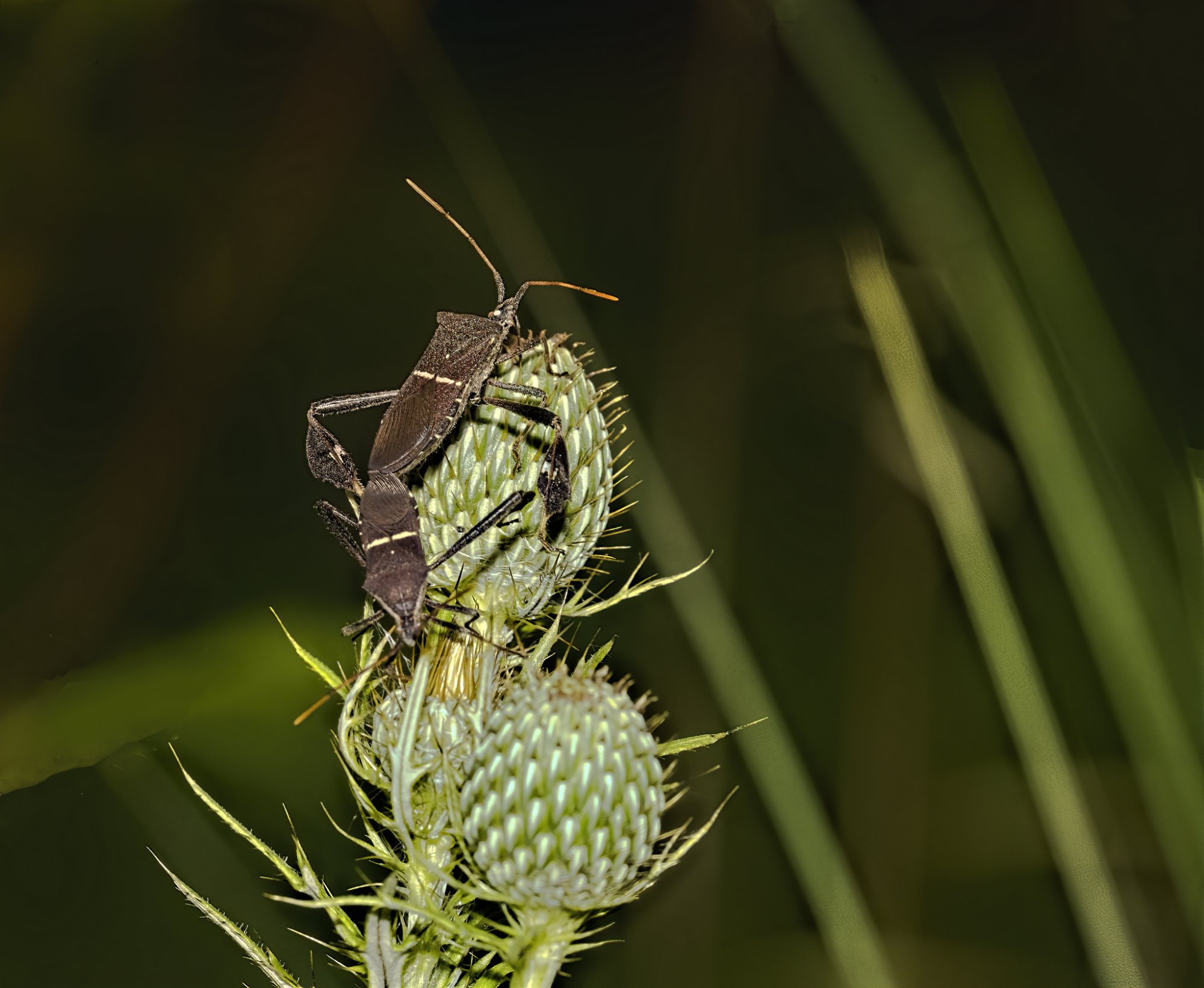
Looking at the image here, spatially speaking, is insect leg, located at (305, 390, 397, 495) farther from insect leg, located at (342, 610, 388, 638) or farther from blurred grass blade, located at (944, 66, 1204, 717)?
blurred grass blade, located at (944, 66, 1204, 717)

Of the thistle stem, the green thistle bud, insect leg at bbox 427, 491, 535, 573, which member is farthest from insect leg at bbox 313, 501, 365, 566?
the thistle stem

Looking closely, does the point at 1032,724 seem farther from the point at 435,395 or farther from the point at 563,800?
the point at 435,395

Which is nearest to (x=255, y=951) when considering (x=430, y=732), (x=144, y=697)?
(x=430, y=732)

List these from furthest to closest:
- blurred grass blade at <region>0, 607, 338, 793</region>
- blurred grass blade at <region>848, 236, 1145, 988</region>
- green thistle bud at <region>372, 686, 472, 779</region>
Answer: blurred grass blade at <region>0, 607, 338, 793</region> < blurred grass blade at <region>848, 236, 1145, 988</region> < green thistle bud at <region>372, 686, 472, 779</region>

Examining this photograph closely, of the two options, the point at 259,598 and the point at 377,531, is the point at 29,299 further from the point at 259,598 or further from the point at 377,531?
the point at 377,531

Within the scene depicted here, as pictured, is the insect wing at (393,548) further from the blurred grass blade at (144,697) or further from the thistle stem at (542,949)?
the blurred grass blade at (144,697)

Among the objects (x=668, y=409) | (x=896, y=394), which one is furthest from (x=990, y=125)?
(x=668, y=409)
